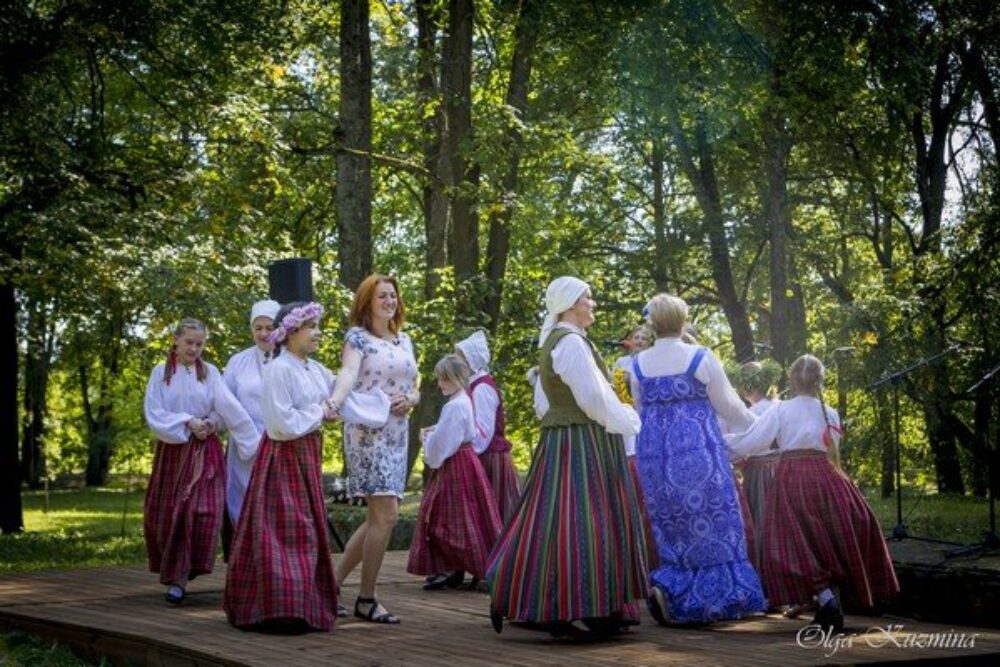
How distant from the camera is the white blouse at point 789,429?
797cm

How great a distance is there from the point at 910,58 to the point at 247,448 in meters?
8.41

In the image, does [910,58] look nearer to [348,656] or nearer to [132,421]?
[348,656]

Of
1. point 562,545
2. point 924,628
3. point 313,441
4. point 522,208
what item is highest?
point 522,208

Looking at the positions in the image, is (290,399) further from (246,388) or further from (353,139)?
(353,139)

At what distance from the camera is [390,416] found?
309 inches

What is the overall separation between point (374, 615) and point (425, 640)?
81cm

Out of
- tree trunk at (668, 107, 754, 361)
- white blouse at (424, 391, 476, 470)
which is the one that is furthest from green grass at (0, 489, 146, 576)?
tree trunk at (668, 107, 754, 361)

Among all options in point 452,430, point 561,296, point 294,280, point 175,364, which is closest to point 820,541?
point 561,296

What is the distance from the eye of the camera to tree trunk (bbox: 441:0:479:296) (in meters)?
16.3

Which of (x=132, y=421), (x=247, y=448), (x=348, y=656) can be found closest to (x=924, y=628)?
(x=348, y=656)

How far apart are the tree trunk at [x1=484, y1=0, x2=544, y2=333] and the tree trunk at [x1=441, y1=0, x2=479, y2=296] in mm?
374

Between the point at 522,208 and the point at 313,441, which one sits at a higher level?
the point at 522,208

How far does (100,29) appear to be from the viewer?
13.5m

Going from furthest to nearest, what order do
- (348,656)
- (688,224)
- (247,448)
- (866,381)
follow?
1. (688,224)
2. (866,381)
3. (247,448)
4. (348,656)
